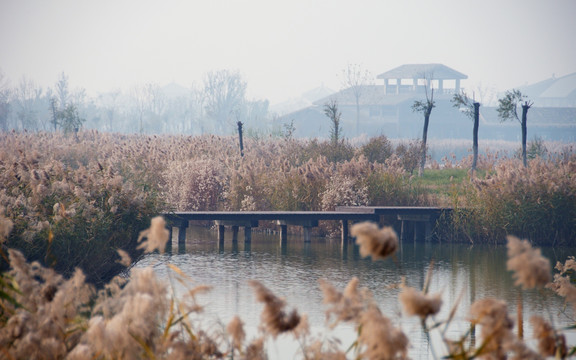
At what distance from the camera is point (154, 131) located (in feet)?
380

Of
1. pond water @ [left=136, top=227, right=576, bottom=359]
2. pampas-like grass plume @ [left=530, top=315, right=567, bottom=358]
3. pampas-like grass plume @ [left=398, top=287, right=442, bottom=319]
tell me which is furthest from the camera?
pond water @ [left=136, top=227, right=576, bottom=359]

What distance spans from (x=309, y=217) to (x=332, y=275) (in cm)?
462

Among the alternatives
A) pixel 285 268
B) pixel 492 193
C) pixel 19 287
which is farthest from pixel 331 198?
pixel 19 287

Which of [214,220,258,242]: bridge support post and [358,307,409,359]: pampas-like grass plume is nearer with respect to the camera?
[358,307,409,359]: pampas-like grass plume

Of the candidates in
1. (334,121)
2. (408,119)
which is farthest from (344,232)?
(408,119)

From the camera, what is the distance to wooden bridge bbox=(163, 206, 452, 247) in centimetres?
1731

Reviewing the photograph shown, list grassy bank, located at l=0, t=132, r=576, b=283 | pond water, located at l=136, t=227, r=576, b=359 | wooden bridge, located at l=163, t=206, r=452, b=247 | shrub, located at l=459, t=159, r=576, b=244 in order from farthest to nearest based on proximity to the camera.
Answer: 1. wooden bridge, located at l=163, t=206, r=452, b=247
2. shrub, located at l=459, t=159, r=576, b=244
3. grassy bank, located at l=0, t=132, r=576, b=283
4. pond water, located at l=136, t=227, r=576, b=359

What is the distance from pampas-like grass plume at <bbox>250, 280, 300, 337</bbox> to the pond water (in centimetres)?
464

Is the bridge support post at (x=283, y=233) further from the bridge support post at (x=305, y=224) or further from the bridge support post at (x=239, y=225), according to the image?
the bridge support post at (x=239, y=225)

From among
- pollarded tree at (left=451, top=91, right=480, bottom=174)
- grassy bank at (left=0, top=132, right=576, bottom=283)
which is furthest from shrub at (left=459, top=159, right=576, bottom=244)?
pollarded tree at (left=451, top=91, right=480, bottom=174)

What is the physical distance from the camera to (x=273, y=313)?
3088mm

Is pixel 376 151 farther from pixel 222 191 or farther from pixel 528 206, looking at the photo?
pixel 528 206

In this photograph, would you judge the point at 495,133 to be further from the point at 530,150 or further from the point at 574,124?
the point at 530,150

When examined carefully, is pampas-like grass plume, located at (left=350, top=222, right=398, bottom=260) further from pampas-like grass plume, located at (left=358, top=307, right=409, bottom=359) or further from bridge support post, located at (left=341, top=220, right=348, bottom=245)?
bridge support post, located at (left=341, top=220, right=348, bottom=245)
